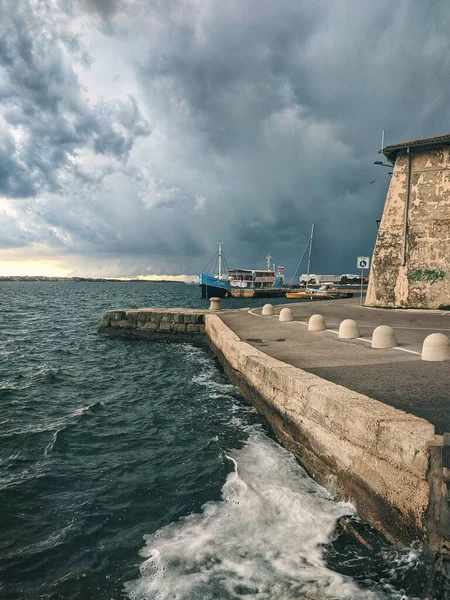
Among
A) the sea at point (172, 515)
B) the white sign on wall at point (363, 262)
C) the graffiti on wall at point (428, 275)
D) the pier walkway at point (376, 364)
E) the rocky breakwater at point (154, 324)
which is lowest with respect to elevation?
the sea at point (172, 515)

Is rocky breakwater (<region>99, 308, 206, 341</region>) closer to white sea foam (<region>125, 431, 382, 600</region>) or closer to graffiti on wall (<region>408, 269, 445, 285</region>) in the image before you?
graffiti on wall (<region>408, 269, 445, 285</region>)

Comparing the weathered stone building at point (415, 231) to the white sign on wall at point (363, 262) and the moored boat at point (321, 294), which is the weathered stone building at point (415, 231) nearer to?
the white sign on wall at point (363, 262)

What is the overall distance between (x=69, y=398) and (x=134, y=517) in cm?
630

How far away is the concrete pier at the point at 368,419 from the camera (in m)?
3.21

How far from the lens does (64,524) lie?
176 inches

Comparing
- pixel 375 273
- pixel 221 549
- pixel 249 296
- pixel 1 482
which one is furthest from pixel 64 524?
pixel 249 296

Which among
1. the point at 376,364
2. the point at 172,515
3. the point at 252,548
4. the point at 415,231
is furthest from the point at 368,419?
the point at 415,231

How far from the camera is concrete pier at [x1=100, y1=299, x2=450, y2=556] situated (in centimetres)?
321

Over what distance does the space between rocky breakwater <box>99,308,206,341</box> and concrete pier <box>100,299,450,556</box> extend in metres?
9.95

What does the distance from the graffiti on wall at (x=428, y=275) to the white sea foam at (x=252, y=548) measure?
17.1m

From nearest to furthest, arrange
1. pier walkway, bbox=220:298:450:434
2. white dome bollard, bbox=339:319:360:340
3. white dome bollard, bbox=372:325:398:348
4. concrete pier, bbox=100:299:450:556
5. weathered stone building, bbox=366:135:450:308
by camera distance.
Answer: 1. concrete pier, bbox=100:299:450:556
2. pier walkway, bbox=220:298:450:434
3. white dome bollard, bbox=372:325:398:348
4. white dome bollard, bbox=339:319:360:340
5. weathered stone building, bbox=366:135:450:308

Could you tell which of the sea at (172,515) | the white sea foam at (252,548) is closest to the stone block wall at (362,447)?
the sea at (172,515)

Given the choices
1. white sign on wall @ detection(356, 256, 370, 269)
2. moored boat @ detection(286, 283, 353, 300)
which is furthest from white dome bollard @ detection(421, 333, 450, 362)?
moored boat @ detection(286, 283, 353, 300)

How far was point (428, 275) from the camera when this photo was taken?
19.1 m
